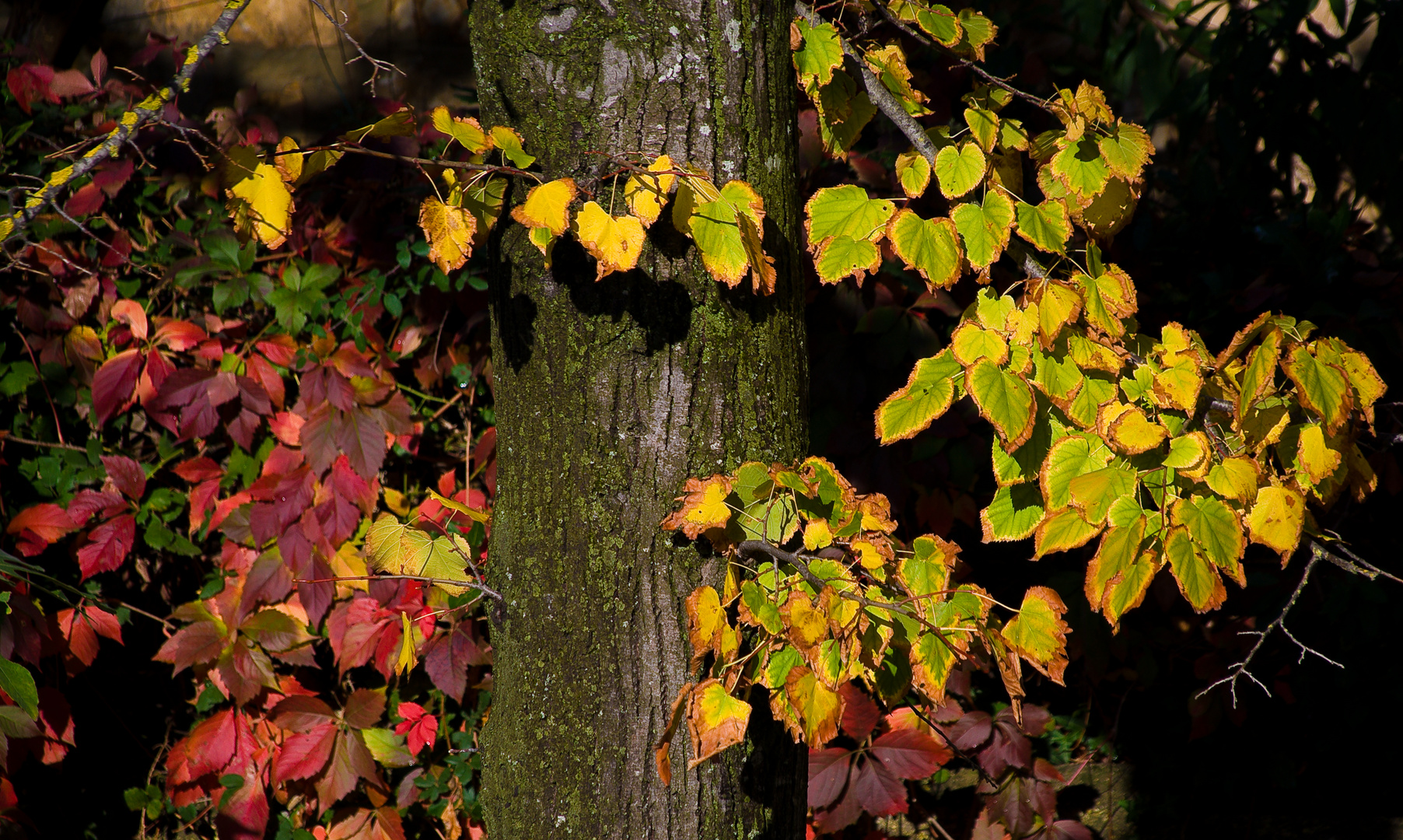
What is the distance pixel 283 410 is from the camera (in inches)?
83.0

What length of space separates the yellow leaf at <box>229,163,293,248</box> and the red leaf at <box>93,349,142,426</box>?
1207mm

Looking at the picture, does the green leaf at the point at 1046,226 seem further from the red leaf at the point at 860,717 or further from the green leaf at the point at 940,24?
the red leaf at the point at 860,717

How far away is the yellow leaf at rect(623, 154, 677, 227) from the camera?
1.03 m

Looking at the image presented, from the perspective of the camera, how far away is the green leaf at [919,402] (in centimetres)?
114

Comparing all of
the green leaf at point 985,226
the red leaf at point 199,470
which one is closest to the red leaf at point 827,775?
the green leaf at point 985,226

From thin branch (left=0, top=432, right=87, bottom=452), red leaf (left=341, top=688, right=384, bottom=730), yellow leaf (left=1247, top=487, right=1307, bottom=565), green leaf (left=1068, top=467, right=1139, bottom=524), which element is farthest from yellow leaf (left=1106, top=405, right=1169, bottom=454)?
thin branch (left=0, top=432, right=87, bottom=452)

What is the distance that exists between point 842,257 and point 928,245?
0.37 ft

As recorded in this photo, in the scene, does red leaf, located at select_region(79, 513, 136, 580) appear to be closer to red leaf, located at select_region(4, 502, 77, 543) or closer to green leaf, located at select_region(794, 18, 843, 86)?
red leaf, located at select_region(4, 502, 77, 543)

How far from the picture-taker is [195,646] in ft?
6.62

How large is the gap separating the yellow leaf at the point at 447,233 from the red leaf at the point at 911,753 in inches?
54.8

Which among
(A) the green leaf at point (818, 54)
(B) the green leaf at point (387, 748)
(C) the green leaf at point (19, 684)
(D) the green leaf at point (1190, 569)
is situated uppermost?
(A) the green leaf at point (818, 54)

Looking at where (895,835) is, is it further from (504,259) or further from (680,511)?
(504,259)

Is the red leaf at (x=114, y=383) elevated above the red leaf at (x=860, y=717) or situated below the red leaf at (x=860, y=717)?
above

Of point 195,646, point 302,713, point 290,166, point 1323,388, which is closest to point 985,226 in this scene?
point 1323,388
